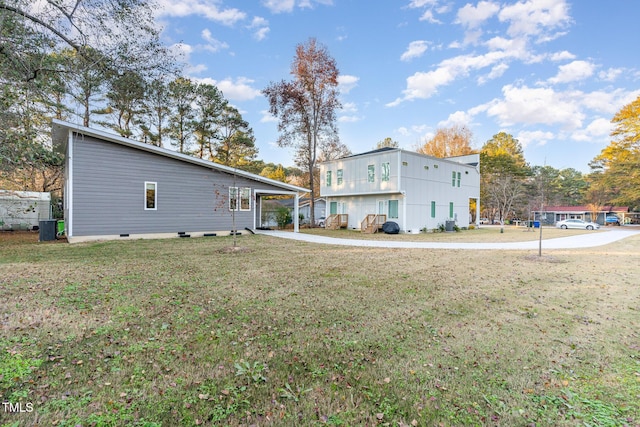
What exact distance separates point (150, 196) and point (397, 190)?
45.1 feet

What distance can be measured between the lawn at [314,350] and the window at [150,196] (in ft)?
22.1

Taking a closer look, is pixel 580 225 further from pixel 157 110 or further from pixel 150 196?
pixel 157 110

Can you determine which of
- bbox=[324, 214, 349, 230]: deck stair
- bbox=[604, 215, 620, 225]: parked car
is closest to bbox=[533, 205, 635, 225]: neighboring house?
bbox=[604, 215, 620, 225]: parked car

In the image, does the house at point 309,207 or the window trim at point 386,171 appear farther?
the house at point 309,207

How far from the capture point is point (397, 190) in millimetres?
18984

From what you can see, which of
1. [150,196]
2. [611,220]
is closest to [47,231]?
[150,196]

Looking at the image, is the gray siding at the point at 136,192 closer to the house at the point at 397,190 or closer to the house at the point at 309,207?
the house at the point at 397,190

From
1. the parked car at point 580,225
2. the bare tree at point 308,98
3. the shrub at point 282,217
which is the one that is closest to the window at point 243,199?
the shrub at point 282,217

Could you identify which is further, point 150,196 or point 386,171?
point 386,171

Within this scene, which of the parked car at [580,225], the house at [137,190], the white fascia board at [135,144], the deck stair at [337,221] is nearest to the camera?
the white fascia board at [135,144]

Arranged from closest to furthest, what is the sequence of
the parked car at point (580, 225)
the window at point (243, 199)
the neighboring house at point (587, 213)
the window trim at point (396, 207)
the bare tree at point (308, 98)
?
1. the window at point (243, 199)
2. the window trim at point (396, 207)
3. the bare tree at point (308, 98)
4. the parked car at point (580, 225)
5. the neighboring house at point (587, 213)

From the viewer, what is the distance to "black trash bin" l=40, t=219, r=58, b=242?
12.0 m

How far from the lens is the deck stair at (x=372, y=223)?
19422 mm

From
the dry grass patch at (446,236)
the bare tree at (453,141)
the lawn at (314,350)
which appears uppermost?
the bare tree at (453,141)
